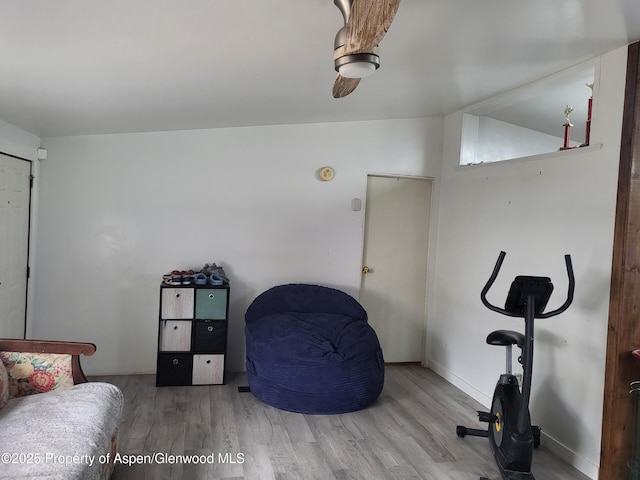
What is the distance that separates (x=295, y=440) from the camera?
3131 millimetres

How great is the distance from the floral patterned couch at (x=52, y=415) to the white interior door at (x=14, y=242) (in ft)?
3.88

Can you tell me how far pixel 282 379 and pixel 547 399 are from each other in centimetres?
188

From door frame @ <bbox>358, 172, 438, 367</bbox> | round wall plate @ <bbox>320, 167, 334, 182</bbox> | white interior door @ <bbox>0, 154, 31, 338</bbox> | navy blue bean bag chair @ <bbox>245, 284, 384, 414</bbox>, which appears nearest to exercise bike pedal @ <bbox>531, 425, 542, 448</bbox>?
navy blue bean bag chair @ <bbox>245, 284, 384, 414</bbox>

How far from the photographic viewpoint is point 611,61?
9.18 feet

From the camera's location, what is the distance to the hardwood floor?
276 centimetres

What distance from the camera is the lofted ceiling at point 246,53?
187 cm

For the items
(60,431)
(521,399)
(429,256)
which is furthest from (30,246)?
(521,399)

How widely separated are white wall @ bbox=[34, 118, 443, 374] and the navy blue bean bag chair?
69cm

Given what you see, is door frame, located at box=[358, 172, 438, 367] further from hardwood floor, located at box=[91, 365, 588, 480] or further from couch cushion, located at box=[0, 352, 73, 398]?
couch cushion, located at box=[0, 352, 73, 398]

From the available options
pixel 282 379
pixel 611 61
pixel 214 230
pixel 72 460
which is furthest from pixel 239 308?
pixel 611 61

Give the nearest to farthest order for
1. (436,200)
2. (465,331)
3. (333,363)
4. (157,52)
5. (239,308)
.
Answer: (157,52) < (333,363) < (465,331) < (239,308) < (436,200)

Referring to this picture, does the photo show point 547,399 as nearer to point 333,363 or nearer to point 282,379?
point 333,363

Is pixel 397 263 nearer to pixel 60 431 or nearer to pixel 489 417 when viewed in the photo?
pixel 489 417

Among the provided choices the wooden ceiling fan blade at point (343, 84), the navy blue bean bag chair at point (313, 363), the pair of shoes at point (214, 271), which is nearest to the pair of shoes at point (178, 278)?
the pair of shoes at point (214, 271)
